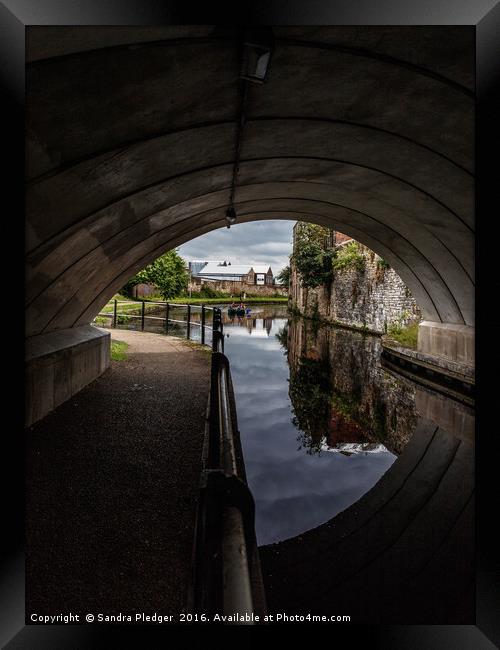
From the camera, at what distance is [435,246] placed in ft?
26.9

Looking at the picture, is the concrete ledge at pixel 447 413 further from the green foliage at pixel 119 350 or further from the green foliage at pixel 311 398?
the green foliage at pixel 119 350

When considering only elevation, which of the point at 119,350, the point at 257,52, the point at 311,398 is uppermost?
the point at 257,52

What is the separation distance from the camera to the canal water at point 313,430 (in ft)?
14.1

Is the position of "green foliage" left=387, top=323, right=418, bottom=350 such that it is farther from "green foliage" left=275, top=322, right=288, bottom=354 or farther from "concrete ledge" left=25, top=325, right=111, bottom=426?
"concrete ledge" left=25, top=325, right=111, bottom=426

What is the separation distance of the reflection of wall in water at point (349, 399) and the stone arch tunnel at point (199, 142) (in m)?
3.84

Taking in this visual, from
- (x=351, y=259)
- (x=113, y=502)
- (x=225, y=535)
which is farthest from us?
(x=351, y=259)

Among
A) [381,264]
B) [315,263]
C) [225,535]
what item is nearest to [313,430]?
[225,535]

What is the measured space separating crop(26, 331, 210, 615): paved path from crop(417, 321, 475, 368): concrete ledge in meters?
7.07

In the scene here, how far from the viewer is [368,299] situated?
2009cm

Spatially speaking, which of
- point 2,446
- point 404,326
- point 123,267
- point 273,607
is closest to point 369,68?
point 2,446

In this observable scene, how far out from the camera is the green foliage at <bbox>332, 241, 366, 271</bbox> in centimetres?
2134

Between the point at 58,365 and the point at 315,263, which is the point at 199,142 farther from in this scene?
the point at 315,263

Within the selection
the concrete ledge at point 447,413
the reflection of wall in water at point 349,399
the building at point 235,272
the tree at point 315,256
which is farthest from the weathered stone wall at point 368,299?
the building at point 235,272

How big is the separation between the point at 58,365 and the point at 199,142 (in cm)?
389
